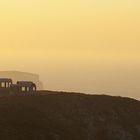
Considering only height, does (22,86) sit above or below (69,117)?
above

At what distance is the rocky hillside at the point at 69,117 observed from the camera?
88.8 metres

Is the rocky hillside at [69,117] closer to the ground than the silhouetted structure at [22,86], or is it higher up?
closer to the ground

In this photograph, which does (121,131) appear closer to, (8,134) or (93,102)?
(93,102)

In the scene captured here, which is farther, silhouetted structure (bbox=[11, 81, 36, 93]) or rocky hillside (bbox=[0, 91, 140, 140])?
silhouetted structure (bbox=[11, 81, 36, 93])

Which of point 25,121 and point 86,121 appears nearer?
point 25,121

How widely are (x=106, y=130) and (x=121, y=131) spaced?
334 cm

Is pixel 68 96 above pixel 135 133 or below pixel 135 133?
above

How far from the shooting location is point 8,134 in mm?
83125

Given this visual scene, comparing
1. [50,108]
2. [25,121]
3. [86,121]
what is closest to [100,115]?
[86,121]

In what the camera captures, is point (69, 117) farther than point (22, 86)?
No

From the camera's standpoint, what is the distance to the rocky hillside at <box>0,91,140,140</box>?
88812mm

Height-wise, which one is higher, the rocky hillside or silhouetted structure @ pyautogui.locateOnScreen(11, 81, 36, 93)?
silhouetted structure @ pyautogui.locateOnScreen(11, 81, 36, 93)

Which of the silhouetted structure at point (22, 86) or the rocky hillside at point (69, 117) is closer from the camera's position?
the rocky hillside at point (69, 117)

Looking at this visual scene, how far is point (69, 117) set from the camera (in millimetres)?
100688
